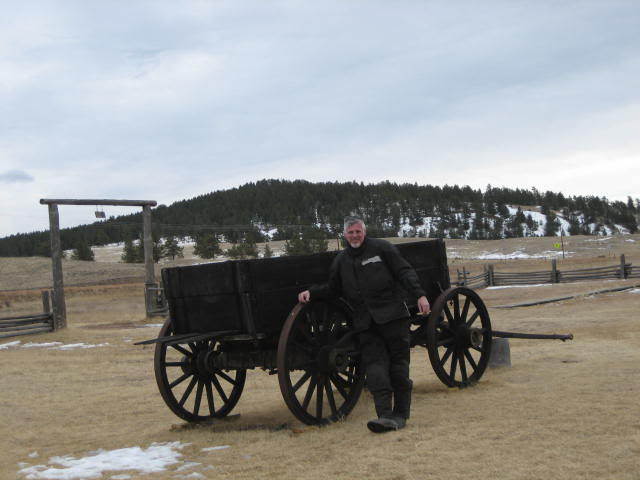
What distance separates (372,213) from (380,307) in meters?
154

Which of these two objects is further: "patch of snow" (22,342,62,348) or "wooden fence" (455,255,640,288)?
"wooden fence" (455,255,640,288)

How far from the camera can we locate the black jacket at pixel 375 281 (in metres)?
5.70

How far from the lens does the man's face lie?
5750mm

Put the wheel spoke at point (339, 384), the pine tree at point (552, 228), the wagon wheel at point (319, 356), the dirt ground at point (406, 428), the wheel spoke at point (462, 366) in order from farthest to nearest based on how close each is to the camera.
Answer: the pine tree at point (552, 228) < the wheel spoke at point (462, 366) < the wheel spoke at point (339, 384) < the wagon wheel at point (319, 356) < the dirt ground at point (406, 428)

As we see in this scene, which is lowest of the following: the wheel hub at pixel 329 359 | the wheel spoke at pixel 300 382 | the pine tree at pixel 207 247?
the wheel spoke at pixel 300 382

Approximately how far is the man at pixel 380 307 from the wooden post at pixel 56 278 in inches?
602

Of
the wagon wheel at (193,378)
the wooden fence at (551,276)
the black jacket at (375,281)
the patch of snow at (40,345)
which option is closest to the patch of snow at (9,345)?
the patch of snow at (40,345)

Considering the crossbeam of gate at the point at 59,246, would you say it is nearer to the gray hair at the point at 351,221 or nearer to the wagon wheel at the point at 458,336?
the wagon wheel at the point at 458,336

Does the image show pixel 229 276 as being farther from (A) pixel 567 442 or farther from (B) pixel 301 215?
(B) pixel 301 215

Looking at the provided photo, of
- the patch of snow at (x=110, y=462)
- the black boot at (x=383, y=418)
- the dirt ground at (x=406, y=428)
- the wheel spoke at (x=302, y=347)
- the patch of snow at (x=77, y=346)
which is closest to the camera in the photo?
the dirt ground at (x=406, y=428)

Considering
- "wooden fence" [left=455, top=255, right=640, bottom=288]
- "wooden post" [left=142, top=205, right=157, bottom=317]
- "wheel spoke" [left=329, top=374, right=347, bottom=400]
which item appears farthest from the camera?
"wooden fence" [left=455, top=255, right=640, bottom=288]

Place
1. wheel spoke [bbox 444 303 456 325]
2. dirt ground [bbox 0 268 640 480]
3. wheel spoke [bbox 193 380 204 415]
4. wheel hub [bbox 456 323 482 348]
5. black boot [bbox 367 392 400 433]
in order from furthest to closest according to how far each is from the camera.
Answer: wheel hub [bbox 456 323 482 348] < wheel spoke [bbox 444 303 456 325] < wheel spoke [bbox 193 380 204 415] < black boot [bbox 367 392 400 433] < dirt ground [bbox 0 268 640 480]

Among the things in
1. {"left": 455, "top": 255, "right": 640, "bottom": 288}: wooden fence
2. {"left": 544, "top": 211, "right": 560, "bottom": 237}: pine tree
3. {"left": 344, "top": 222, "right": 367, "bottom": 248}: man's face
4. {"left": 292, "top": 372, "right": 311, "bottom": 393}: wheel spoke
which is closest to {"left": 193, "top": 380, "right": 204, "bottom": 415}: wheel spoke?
{"left": 292, "top": 372, "right": 311, "bottom": 393}: wheel spoke

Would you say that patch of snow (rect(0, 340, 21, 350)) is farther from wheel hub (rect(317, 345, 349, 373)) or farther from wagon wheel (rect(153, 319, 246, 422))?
wheel hub (rect(317, 345, 349, 373))
